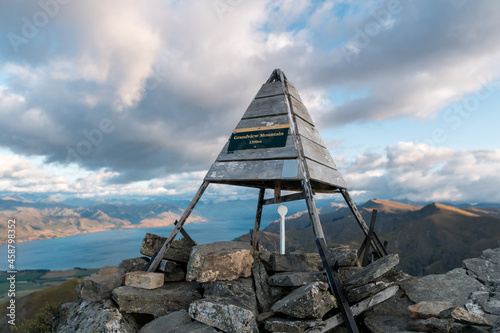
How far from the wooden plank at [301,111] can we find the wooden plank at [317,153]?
1.33m

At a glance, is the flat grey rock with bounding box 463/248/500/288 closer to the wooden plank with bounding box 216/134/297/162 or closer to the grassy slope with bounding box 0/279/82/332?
the wooden plank with bounding box 216/134/297/162

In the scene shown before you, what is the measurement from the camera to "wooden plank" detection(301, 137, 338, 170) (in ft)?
32.5

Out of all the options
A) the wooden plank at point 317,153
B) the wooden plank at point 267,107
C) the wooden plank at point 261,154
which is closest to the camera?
the wooden plank at point 261,154

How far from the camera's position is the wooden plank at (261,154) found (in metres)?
9.54

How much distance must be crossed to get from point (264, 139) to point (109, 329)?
748 cm

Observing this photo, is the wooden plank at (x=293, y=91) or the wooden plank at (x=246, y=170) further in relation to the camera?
the wooden plank at (x=293, y=91)

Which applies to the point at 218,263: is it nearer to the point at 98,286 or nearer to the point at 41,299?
the point at 98,286

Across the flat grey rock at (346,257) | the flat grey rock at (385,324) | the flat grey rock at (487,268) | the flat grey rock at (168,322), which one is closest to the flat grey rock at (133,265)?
the flat grey rock at (168,322)

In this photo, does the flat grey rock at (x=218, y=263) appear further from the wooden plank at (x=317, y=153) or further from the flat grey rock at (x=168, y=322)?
the wooden plank at (x=317, y=153)

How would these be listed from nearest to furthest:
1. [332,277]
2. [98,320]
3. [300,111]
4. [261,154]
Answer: [332,277]
[98,320]
[261,154]
[300,111]

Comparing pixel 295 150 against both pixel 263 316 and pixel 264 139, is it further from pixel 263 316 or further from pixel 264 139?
pixel 263 316

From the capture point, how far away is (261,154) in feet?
32.5

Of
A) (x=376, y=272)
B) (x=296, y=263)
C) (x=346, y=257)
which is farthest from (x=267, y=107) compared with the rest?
(x=376, y=272)

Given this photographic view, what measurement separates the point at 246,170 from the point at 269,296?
415 centimetres
